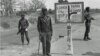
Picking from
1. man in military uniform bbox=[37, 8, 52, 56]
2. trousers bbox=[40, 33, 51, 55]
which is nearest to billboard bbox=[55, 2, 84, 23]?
man in military uniform bbox=[37, 8, 52, 56]

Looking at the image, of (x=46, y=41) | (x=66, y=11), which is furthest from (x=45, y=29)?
(x=66, y=11)

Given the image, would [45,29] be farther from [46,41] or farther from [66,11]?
[66,11]

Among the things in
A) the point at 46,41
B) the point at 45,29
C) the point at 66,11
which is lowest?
the point at 46,41

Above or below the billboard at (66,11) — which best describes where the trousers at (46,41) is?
below

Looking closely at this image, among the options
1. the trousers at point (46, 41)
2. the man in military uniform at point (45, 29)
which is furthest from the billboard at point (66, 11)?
the trousers at point (46, 41)

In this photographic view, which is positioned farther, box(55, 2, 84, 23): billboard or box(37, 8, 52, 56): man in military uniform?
box(55, 2, 84, 23): billboard

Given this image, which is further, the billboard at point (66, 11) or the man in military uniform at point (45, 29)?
the billboard at point (66, 11)

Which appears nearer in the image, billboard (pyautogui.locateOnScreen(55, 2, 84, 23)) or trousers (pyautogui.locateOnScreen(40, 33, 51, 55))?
trousers (pyautogui.locateOnScreen(40, 33, 51, 55))

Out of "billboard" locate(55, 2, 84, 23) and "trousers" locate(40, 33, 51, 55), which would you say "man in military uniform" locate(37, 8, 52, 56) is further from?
"billboard" locate(55, 2, 84, 23)

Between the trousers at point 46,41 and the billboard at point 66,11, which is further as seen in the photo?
the billboard at point 66,11

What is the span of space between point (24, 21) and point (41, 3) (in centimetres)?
10989

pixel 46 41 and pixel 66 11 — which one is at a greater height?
pixel 66 11

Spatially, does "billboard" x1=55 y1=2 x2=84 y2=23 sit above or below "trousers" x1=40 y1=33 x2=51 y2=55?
above

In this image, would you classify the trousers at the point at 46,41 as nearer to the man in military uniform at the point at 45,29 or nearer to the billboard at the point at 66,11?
the man in military uniform at the point at 45,29
